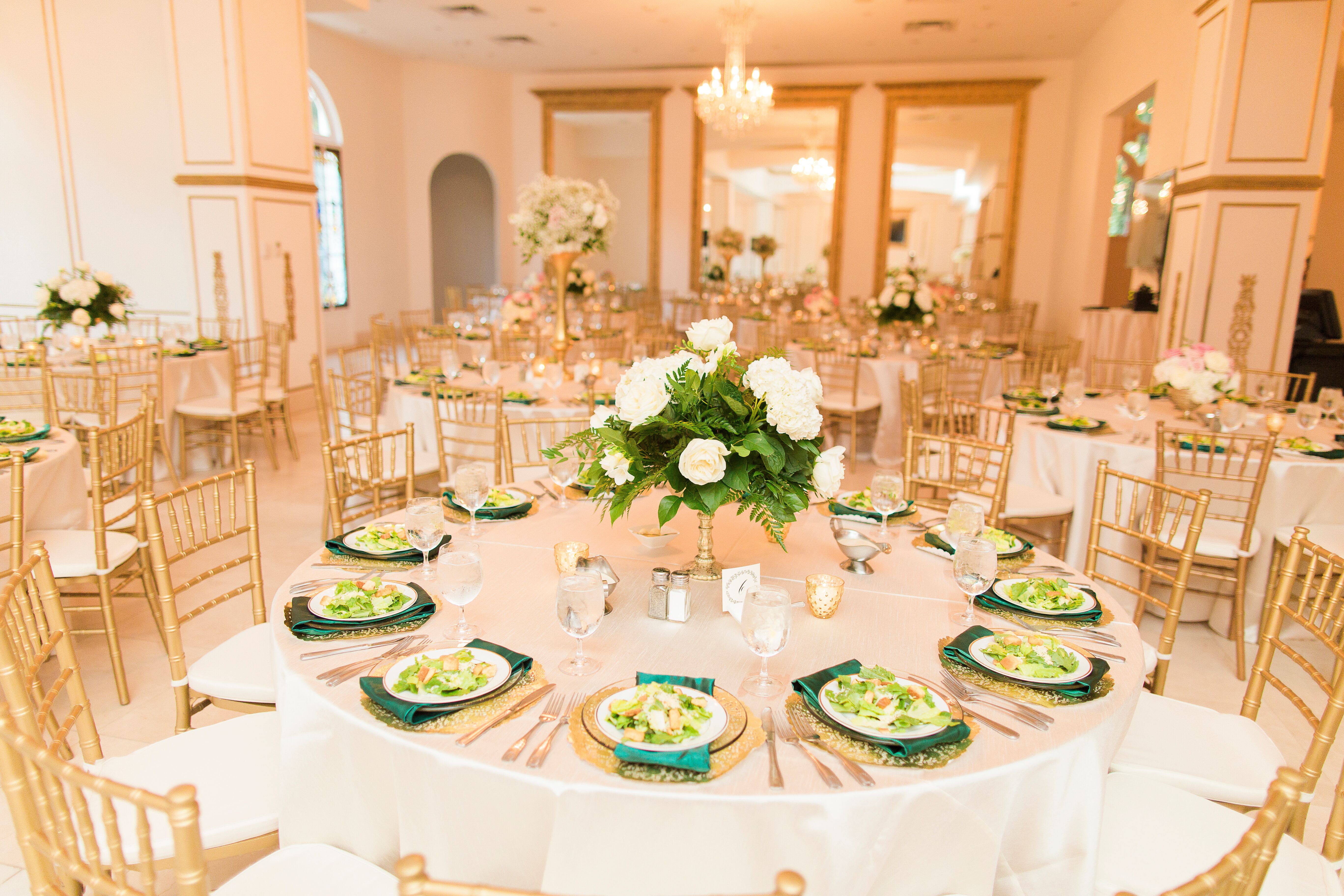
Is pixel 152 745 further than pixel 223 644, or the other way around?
pixel 223 644

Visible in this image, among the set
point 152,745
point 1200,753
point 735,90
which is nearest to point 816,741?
point 1200,753

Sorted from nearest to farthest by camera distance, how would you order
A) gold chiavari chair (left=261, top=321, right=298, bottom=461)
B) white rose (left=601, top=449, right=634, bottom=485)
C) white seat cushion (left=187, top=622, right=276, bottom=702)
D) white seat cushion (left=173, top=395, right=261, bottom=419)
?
1. white rose (left=601, top=449, right=634, bottom=485)
2. white seat cushion (left=187, top=622, right=276, bottom=702)
3. white seat cushion (left=173, top=395, right=261, bottom=419)
4. gold chiavari chair (left=261, top=321, right=298, bottom=461)

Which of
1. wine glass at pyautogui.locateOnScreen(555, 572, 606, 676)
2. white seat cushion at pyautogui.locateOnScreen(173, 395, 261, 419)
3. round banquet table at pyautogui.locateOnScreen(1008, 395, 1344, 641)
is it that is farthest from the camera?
white seat cushion at pyautogui.locateOnScreen(173, 395, 261, 419)

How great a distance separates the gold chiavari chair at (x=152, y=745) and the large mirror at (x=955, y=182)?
32.3ft

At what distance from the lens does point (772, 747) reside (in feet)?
4.42

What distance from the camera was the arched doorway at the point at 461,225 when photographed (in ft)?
44.7

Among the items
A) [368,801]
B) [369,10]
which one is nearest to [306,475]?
[368,801]

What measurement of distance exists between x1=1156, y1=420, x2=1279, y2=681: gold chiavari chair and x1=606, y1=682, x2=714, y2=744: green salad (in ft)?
8.22

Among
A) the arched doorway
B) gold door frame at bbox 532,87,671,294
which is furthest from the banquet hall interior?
the arched doorway

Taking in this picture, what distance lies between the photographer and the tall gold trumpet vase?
186 inches

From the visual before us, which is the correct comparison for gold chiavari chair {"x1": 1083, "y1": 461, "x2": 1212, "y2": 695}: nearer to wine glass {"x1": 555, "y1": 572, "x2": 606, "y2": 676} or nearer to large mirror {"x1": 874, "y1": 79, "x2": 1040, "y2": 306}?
wine glass {"x1": 555, "y1": 572, "x2": 606, "y2": 676}

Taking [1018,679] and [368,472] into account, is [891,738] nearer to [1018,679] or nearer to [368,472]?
[1018,679]

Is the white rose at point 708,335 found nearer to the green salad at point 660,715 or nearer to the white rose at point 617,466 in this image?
the white rose at point 617,466

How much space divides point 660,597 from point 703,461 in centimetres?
32
